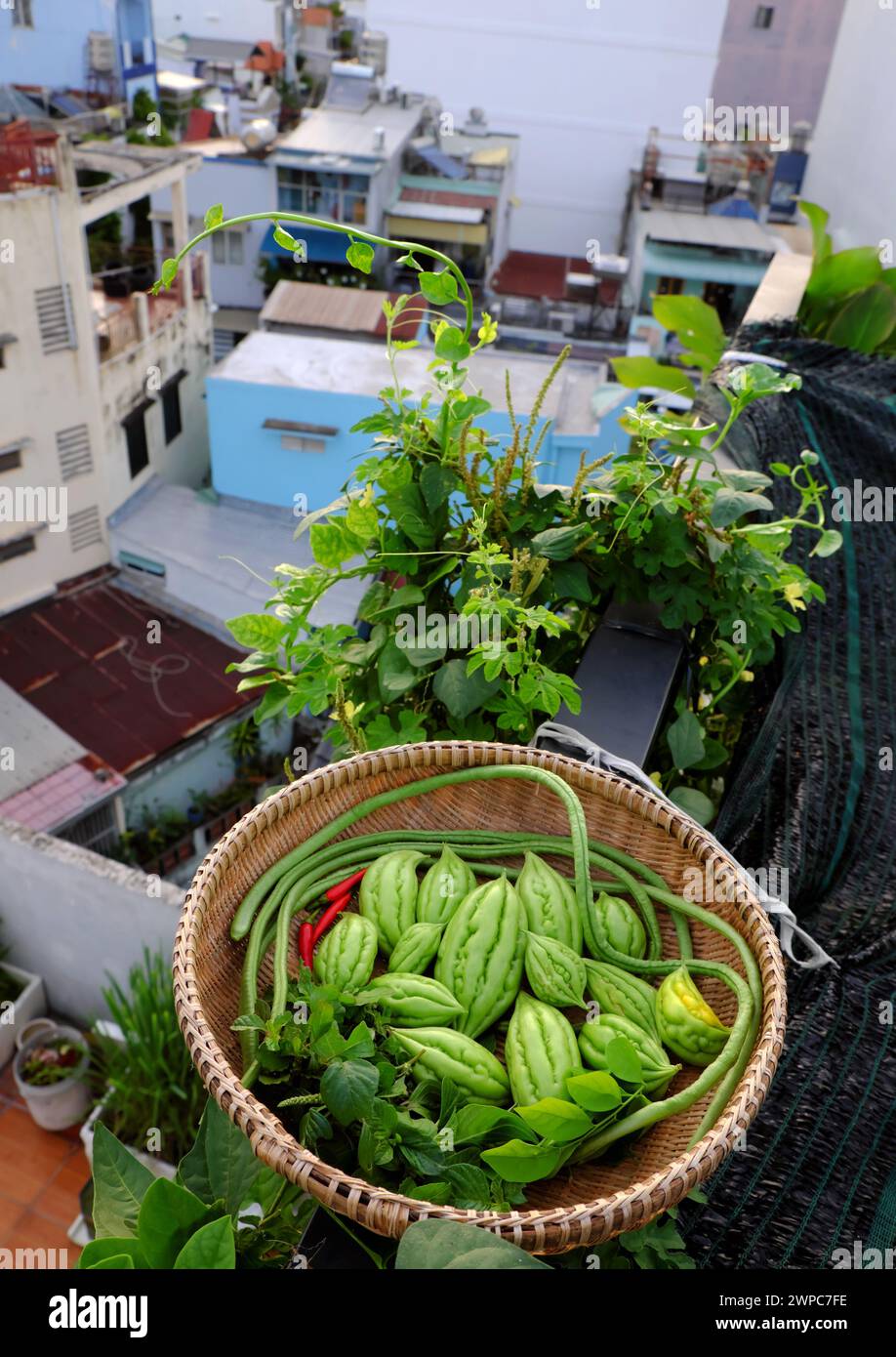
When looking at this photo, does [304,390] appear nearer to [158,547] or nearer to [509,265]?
[158,547]

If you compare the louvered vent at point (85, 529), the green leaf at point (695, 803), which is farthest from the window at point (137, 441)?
the green leaf at point (695, 803)

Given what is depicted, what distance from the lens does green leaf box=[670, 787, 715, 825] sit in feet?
5.42

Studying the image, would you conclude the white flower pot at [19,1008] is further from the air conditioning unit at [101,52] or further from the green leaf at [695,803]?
→ the air conditioning unit at [101,52]

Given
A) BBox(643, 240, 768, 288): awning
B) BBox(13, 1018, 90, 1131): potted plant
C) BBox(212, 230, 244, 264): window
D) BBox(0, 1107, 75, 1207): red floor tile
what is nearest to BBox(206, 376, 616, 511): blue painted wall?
BBox(13, 1018, 90, 1131): potted plant

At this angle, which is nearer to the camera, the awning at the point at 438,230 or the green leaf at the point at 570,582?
the green leaf at the point at 570,582

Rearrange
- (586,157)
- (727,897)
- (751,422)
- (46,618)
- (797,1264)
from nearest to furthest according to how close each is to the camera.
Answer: (797,1264) < (727,897) < (751,422) < (46,618) < (586,157)

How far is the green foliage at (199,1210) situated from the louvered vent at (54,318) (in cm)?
874

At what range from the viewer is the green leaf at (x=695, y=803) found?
5.42 ft

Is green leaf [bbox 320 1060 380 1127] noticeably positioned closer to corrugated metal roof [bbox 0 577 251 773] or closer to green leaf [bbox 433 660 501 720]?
green leaf [bbox 433 660 501 720]

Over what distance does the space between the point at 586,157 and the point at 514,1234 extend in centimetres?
2202

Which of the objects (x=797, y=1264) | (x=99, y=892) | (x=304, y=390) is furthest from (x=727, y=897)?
(x=304, y=390)

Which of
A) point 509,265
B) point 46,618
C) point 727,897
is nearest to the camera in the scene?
point 727,897

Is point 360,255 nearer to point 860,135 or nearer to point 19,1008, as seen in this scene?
point 860,135

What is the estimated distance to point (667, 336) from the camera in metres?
14.7
